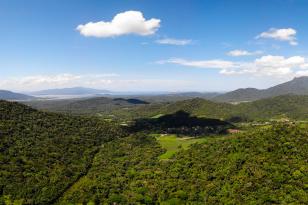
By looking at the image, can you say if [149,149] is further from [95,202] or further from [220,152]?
[95,202]

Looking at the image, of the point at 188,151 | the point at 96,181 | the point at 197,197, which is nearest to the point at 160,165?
the point at 188,151

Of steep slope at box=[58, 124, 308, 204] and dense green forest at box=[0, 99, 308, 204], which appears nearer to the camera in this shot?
steep slope at box=[58, 124, 308, 204]

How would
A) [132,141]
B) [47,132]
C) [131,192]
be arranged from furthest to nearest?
[132,141] < [47,132] < [131,192]

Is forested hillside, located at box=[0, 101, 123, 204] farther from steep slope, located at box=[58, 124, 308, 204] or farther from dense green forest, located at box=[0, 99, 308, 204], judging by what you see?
steep slope, located at box=[58, 124, 308, 204]

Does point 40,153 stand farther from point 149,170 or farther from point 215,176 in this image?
point 215,176

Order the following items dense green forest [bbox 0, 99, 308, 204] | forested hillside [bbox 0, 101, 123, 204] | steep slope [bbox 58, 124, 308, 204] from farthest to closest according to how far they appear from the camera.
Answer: forested hillside [bbox 0, 101, 123, 204] → dense green forest [bbox 0, 99, 308, 204] → steep slope [bbox 58, 124, 308, 204]

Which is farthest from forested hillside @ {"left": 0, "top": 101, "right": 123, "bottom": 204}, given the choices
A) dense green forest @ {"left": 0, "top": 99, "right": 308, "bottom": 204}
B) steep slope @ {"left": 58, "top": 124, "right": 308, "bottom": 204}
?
steep slope @ {"left": 58, "top": 124, "right": 308, "bottom": 204}
